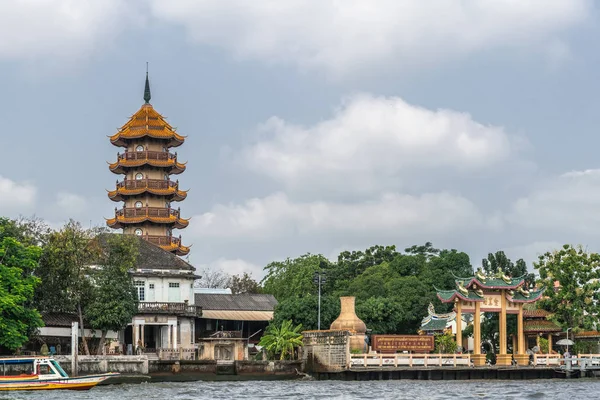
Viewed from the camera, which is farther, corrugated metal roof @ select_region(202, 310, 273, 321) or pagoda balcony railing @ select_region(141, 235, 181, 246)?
pagoda balcony railing @ select_region(141, 235, 181, 246)

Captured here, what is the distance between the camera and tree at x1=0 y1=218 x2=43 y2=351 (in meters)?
59.0

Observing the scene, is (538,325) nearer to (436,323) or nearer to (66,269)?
(436,323)

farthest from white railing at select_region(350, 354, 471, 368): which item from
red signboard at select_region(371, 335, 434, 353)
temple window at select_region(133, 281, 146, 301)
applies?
temple window at select_region(133, 281, 146, 301)

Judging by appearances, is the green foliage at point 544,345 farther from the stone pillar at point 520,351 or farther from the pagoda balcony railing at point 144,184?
the pagoda balcony railing at point 144,184

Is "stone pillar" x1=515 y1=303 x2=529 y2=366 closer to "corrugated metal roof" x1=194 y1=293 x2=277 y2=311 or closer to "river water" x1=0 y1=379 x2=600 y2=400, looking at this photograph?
"river water" x1=0 y1=379 x2=600 y2=400

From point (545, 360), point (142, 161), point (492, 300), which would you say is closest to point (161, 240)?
point (142, 161)

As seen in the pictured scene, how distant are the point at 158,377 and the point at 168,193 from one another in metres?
35.3

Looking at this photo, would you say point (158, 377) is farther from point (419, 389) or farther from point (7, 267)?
point (419, 389)

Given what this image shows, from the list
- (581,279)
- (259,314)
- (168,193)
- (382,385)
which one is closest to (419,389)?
(382,385)

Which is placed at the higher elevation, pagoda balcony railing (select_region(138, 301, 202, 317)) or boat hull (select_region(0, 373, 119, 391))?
pagoda balcony railing (select_region(138, 301, 202, 317))

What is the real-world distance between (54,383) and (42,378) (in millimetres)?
649

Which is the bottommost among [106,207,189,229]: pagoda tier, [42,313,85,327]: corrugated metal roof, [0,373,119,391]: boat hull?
[0,373,119,391]: boat hull

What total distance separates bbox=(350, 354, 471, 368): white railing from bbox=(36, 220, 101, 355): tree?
1871cm

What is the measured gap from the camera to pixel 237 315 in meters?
88.8
